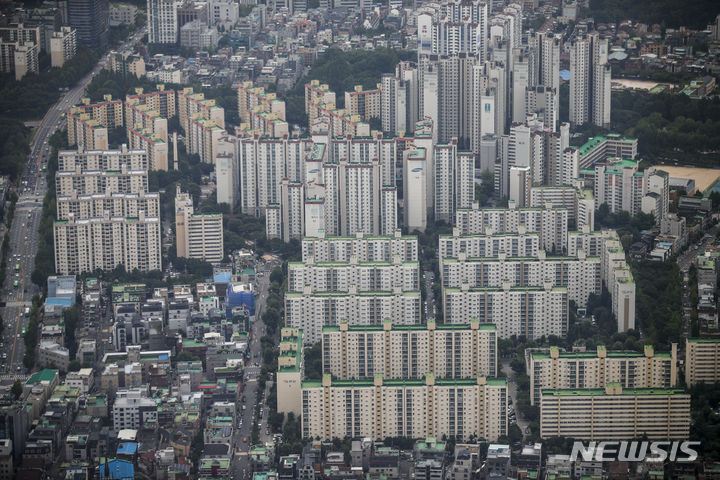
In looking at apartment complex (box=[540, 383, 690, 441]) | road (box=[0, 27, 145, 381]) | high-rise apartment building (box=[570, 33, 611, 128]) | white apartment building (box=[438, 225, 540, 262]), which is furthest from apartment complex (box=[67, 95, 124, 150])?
apartment complex (box=[540, 383, 690, 441])

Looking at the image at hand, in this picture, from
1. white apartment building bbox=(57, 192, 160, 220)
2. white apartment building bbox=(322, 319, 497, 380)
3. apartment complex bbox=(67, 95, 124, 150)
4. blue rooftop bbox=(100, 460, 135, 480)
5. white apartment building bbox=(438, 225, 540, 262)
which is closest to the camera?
blue rooftop bbox=(100, 460, 135, 480)

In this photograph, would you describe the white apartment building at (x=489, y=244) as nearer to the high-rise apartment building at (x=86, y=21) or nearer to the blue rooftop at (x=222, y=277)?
the blue rooftop at (x=222, y=277)

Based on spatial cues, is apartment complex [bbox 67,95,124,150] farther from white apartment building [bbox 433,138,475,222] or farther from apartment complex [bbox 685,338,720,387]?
apartment complex [bbox 685,338,720,387]

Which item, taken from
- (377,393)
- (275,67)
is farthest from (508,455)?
(275,67)

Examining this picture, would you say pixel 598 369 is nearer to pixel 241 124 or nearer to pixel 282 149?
pixel 282 149

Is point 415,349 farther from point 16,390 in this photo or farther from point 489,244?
point 16,390
